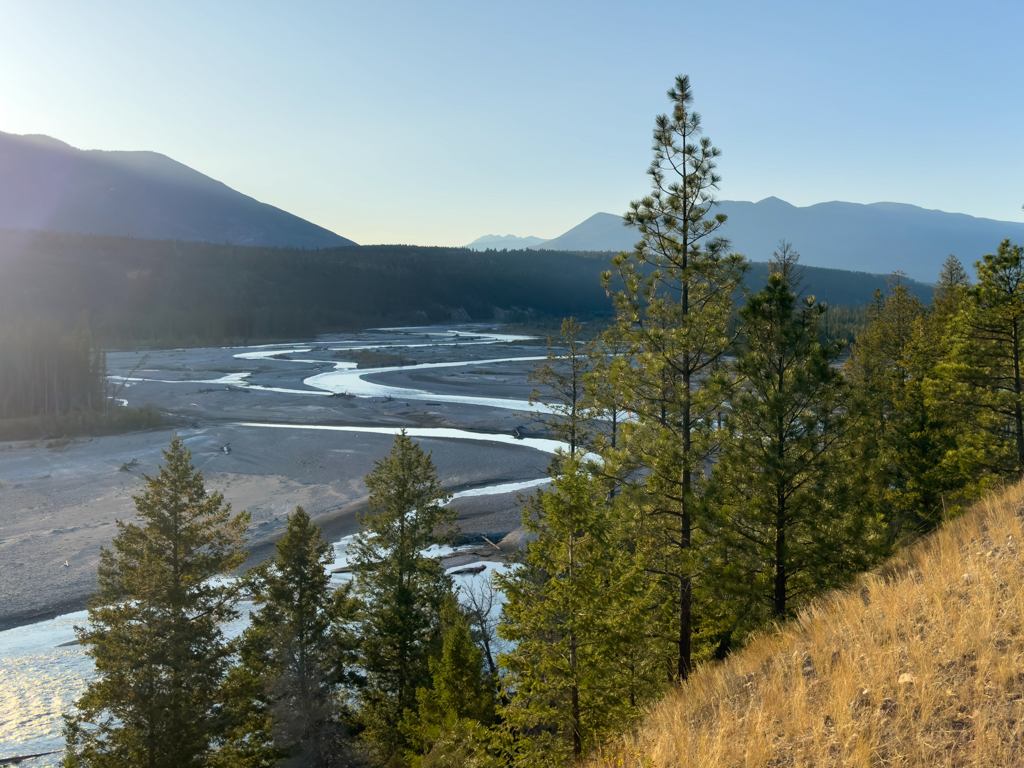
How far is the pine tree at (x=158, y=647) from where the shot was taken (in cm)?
1218

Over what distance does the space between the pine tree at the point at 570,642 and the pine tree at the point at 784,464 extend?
338 centimetres

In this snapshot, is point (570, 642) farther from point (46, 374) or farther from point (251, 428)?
point (46, 374)

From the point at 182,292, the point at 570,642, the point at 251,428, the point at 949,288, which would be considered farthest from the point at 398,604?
the point at 182,292

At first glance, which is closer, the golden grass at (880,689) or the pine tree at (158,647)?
the golden grass at (880,689)

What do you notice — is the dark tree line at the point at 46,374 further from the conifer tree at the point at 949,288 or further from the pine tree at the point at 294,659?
the conifer tree at the point at 949,288

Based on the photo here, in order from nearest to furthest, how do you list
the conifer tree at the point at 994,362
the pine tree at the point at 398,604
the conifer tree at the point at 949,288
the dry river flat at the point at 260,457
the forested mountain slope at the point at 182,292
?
the pine tree at the point at 398,604 < the conifer tree at the point at 994,362 < the dry river flat at the point at 260,457 < the conifer tree at the point at 949,288 < the forested mountain slope at the point at 182,292

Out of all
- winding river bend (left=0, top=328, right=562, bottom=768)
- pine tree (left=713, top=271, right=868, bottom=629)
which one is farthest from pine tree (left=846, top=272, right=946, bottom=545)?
winding river bend (left=0, top=328, right=562, bottom=768)

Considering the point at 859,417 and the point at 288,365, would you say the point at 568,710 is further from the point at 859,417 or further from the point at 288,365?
the point at 288,365

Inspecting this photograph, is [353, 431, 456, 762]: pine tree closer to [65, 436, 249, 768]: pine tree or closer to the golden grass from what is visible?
Result: [65, 436, 249, 768]: pine tree

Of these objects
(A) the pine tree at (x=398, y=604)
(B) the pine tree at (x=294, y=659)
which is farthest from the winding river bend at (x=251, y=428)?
(A) the pine tree at (x=398, y=604)

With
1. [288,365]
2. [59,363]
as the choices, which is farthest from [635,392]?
[288,365]

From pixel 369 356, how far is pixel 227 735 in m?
87.4

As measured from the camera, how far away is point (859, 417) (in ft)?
41.7

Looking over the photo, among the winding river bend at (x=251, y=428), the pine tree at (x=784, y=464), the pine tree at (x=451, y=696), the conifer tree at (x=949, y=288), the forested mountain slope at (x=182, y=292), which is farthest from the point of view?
the forested mountain slope at (x=182, y=292)
